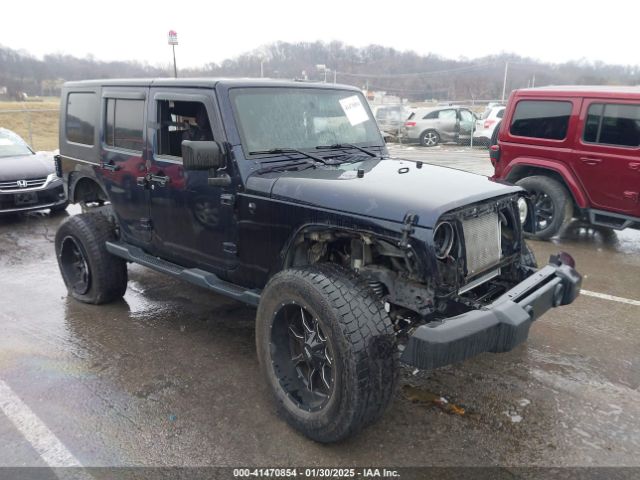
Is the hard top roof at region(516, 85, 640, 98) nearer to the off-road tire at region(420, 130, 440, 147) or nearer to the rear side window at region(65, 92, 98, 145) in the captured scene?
the rear side window at region(65, 92, 98, 145)

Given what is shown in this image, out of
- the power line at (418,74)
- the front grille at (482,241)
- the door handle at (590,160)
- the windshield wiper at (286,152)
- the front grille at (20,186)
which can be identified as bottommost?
the front grille at (20,186)

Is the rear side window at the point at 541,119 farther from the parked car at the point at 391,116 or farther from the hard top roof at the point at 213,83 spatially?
the parked car at the point at 391,116

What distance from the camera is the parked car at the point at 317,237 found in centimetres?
278

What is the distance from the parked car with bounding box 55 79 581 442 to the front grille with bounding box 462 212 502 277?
13 millimetres

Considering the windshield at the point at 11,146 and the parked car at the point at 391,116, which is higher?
the parked car at the point at 391,116

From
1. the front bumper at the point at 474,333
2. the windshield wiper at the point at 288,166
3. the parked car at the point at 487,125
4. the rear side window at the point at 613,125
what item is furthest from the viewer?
the parked car at the point at 487,125

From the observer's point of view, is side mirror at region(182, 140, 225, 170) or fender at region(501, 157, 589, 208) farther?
fender at region(501, 157, 589, 208)

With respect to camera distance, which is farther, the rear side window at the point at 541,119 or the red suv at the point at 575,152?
the rear side window at the point at 541,119

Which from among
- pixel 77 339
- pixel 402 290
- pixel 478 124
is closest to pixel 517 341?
pixel 402 290

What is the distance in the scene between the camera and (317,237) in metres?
3.28

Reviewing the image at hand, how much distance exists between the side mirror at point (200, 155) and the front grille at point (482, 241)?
1.59m

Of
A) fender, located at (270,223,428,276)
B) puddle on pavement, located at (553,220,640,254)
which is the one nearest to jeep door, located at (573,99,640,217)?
puddle on pavement, located at (553,220,640,254)

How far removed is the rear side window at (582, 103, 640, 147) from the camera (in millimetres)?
6320

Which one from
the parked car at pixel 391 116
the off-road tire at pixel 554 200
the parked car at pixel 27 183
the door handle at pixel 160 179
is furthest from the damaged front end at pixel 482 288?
the parked car at pixel 391 116
